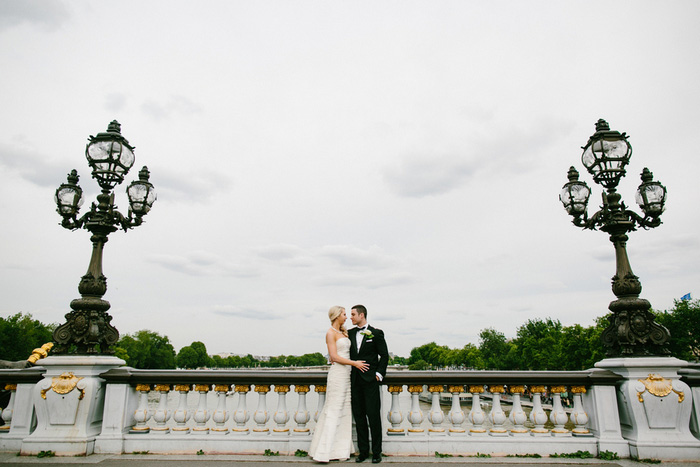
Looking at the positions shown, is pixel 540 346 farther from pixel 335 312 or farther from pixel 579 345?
pixel 335 312

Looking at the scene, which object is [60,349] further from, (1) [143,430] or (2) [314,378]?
(2) [314,378]

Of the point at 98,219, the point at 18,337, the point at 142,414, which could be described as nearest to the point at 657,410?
the point at 142,414

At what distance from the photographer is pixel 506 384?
7.09m

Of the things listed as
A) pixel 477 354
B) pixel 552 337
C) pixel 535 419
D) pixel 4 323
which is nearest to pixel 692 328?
pixel 552 337

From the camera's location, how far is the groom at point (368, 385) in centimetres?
636

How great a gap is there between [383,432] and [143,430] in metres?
4.00

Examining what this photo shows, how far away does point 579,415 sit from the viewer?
696cm

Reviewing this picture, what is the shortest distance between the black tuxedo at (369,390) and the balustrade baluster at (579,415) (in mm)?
3215

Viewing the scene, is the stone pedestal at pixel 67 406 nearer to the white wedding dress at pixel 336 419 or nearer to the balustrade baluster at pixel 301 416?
the balustrade baluster at pixel 301 416

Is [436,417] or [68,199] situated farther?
[68,199]

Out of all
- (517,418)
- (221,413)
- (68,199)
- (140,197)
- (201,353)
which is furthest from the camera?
(201,353)

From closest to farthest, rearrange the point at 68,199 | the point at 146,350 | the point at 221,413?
the point at 221,413, the point at 68,199, the point at 146,350

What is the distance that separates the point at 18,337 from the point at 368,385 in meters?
77.6

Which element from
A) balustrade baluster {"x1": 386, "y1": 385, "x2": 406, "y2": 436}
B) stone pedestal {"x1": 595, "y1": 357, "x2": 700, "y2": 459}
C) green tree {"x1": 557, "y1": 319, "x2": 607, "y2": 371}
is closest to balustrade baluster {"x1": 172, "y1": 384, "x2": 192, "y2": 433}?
balustrade baluster {"x1": 386, "y1": 385, "x2": 406, "y2": 436}
